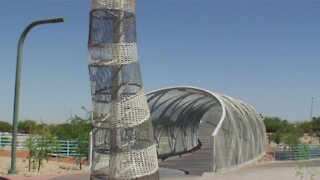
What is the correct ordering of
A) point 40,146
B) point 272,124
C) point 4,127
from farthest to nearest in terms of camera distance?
1. point 272,124
2. point 4,127
3. point 40,146

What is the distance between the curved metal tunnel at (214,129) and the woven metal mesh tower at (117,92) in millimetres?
9458

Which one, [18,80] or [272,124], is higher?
[18,80]

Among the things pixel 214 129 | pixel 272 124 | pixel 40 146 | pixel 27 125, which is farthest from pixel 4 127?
pixel 40 146

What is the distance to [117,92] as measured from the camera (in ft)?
42.0

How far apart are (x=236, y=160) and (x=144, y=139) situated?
42.5ft

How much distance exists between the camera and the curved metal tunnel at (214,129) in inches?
933

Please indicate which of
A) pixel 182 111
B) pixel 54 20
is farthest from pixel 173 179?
pixel 182 111

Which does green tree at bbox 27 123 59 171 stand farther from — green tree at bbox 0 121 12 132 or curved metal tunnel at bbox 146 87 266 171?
green tree at bbox 0 121 12 132

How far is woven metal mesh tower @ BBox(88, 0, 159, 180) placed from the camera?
41.7ft

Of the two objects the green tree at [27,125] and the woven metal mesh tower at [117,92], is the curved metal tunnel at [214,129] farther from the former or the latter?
the woven metal mesh tower at [117,92]

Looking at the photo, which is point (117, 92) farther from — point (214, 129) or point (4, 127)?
point (4, 127)

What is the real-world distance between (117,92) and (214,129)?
60.6 feet

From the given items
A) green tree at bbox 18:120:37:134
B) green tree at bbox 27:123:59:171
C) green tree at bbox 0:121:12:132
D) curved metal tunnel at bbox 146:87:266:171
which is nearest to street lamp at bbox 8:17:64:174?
green tree at bbox 27:123:59:171

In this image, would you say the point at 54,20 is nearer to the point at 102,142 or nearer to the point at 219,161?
the point at 102,142
